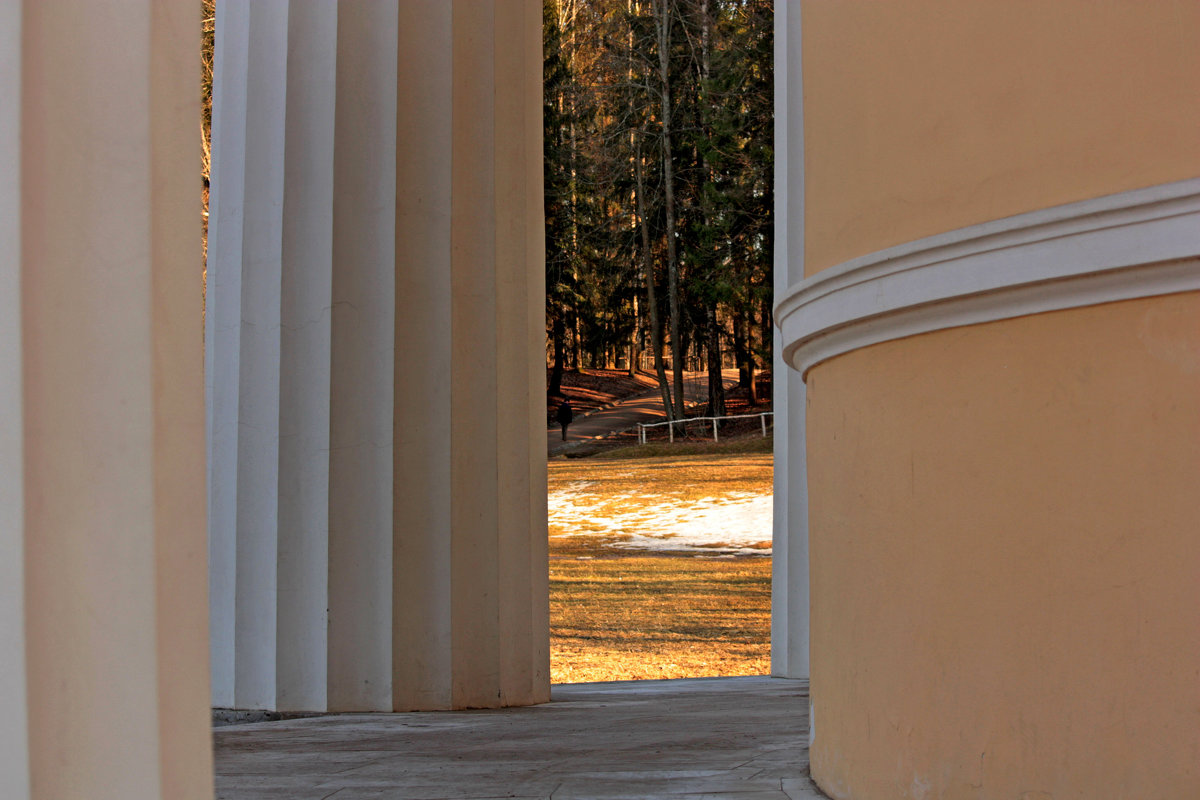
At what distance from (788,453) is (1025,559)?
6.33 metres

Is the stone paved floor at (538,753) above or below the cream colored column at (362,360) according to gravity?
below

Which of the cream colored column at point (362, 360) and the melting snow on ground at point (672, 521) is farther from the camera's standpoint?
the melting snow on ground at point (672, 521)

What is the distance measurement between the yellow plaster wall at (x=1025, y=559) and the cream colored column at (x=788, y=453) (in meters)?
5.38

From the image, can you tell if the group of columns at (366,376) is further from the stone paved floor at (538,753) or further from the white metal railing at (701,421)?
the white metal railing at (701,421)

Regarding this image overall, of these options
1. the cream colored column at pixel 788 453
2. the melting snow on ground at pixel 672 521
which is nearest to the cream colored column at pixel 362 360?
the cream colored column at pixel 788 453

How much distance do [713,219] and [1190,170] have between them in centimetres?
3309

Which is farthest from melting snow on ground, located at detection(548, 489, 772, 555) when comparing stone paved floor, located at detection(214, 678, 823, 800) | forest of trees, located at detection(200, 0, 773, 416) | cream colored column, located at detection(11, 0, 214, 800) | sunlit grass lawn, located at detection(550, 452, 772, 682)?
cream colored column, located at detection(11, 0, 214, 800)

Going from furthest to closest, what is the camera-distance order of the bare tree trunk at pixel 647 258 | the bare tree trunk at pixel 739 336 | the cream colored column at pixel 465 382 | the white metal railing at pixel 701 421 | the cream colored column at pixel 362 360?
the bare tree trunk at pixel 739 336, the bare tree trunk at pixel 647 258, the white metal railing at pixel 701 421, the cream colored column at pixel 465 382, the cream colored column at pixel 362 360

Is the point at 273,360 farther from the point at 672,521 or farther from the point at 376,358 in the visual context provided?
the point at 672,521

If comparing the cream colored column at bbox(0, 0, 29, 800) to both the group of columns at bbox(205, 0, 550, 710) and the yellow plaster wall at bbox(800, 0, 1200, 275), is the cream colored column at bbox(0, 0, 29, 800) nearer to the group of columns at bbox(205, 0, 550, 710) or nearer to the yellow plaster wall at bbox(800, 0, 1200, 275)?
the yellow plaster wall at bbox(800, 0, 1200, 275)

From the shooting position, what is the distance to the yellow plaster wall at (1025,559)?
8.31ft

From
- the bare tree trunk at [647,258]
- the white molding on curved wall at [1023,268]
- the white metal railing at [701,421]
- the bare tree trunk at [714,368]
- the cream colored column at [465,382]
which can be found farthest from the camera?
the bare tree trunk at [714,368]

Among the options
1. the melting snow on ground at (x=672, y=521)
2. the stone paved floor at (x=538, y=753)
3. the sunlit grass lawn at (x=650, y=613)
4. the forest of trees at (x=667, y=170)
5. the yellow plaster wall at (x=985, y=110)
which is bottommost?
the sunlit grass lawn at (x=650, y=613)

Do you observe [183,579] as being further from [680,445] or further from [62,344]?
[680,445]
